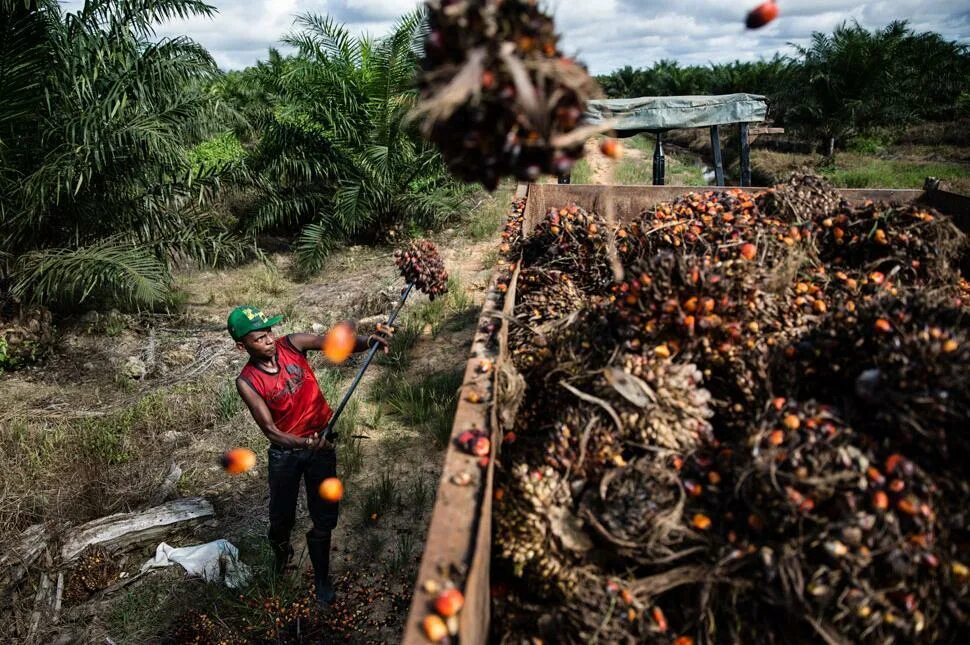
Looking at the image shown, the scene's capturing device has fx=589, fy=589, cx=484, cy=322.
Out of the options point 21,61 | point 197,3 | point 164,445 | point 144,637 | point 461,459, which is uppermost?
point 197,3

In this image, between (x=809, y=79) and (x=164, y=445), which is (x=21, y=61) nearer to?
(x=164, y=445)

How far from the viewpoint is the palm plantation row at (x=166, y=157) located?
637cm

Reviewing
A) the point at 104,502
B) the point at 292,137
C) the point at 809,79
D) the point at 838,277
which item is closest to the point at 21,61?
the point at 292,137

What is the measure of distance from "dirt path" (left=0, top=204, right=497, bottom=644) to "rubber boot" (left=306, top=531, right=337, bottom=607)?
0.11 m

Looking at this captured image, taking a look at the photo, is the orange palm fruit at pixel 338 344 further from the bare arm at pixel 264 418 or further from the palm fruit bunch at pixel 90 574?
the palm fruit bunch at pixel 90 574

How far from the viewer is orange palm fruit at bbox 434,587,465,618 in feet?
4.56

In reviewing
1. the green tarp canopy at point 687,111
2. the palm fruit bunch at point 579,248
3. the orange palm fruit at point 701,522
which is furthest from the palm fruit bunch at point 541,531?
the green tarp canopy at point 687,111

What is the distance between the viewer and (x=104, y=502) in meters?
4.19

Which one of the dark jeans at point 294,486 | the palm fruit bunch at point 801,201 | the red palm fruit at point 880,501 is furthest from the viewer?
the dark jeans at point 294,486

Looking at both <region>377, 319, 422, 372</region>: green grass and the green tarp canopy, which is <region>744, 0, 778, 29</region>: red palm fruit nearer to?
<region>377, 319, 422, 372</region>: green grass

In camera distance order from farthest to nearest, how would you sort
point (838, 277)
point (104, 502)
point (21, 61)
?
point (21, 61) → point (104, 502) → point (838, 277)

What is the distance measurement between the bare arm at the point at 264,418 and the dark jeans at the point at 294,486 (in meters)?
0.11

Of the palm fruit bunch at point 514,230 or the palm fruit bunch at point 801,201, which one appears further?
the palm fruit bunch at point 514,230

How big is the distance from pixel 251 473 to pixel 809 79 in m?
22.5
